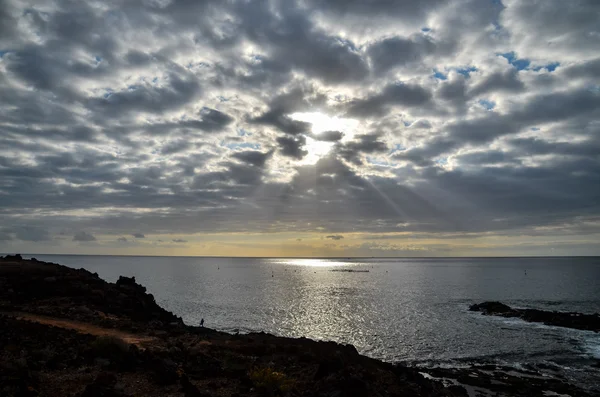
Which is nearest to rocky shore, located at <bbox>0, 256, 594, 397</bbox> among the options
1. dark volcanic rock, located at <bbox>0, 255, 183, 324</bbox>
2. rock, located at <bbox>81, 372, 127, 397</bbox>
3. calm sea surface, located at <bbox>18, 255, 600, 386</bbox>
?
rock, located at <bbox>81, 372, 127, 397</bbox>

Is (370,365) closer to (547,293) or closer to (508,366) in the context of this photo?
(508,366)

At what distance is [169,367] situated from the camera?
2117cm

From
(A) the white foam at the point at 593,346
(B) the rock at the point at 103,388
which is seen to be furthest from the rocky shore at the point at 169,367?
(A) the white foam at the point at 593,346

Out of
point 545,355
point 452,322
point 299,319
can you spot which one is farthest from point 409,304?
point 545,355

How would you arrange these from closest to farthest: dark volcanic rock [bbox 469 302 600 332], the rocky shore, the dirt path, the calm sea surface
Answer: the rocky shore < the dirt path < the calm sea surface < dark volcanic rock [bbox 469 302 600 332]

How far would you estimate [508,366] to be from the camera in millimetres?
42562

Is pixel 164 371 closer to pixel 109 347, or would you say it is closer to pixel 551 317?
pixel 109 347

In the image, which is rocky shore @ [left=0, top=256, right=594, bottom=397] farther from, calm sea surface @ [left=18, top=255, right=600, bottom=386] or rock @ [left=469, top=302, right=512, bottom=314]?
rock @ [left=469, top=302, right=512, bottom=314]

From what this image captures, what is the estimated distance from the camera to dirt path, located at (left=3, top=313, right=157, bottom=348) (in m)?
28.8

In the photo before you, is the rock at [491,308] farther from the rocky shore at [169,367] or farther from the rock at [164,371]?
the rock at [164,371]

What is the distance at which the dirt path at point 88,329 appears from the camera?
28.8 metres

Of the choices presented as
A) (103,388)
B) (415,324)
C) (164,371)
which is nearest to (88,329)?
(164,371)

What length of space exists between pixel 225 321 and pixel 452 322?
41369 mm

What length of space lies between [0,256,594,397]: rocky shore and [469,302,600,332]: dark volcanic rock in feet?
117
